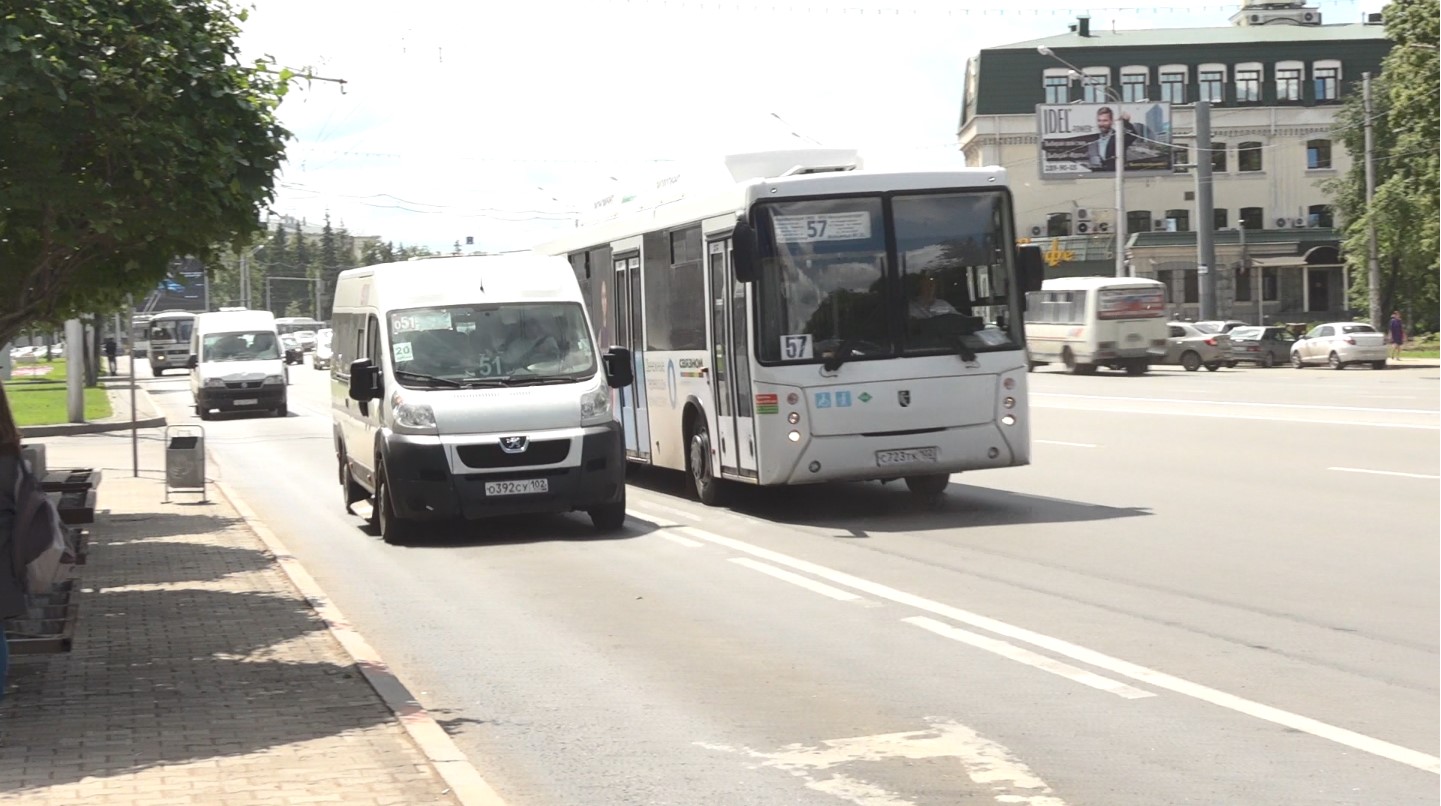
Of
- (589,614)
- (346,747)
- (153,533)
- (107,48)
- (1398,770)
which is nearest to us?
(1398,770)

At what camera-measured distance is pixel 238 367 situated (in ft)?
142

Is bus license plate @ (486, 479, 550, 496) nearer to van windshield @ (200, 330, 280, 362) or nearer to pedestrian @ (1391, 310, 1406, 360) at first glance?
van windshield @ (200, 330, 280, 362)

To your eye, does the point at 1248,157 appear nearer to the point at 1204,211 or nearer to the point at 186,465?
the point at 1204,211

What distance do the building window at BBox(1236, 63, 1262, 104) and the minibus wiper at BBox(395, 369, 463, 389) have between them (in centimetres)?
8182

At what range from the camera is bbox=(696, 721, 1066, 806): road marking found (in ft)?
21.3

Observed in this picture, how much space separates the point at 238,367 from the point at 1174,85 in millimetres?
59517

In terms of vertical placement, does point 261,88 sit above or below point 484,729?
above

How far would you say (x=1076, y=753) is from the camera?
7062mm

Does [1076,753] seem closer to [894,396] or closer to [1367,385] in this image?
[894,396]

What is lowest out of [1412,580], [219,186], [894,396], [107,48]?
[1412,580]

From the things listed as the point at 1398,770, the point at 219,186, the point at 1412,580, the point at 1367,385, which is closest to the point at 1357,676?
the point at 1398,770

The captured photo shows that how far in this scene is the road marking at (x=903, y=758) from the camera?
255 inches

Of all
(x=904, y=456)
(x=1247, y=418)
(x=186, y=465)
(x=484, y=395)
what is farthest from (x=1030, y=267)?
(x=1247, y=418)

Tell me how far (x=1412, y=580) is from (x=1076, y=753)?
5.49 metres
